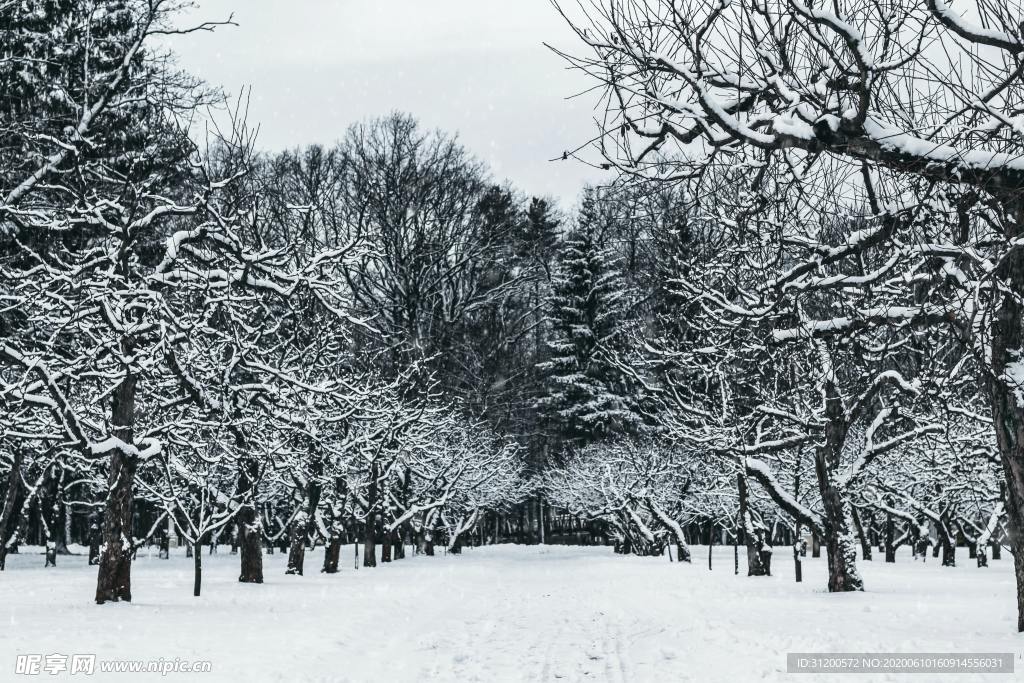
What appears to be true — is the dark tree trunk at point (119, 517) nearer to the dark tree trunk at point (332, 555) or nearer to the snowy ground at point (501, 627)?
the snowy ground at point (501, 627)

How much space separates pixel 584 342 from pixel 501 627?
40.7 m

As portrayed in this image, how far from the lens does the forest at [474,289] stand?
734cm

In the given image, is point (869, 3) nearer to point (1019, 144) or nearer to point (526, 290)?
point (1019, 144)

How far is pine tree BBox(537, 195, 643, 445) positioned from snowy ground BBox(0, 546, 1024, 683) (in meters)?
29.6

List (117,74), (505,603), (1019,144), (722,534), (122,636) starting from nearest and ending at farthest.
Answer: (1019,144), (122,636), (117,74), (505,603), (722,534)

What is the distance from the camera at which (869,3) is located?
280 inches

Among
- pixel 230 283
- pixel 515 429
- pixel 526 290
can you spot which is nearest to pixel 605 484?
pixel 515 429

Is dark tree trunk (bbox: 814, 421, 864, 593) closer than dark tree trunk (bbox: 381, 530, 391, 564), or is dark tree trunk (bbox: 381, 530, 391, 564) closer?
dark tree trunk (bbox: 814, 421, 864, 593)

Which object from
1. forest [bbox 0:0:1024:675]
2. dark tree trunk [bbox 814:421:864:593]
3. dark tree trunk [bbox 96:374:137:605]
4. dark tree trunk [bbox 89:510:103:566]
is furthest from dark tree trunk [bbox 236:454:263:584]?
dark tree trunk [bbox 89:510:103:566]

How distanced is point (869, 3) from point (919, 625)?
807 cm

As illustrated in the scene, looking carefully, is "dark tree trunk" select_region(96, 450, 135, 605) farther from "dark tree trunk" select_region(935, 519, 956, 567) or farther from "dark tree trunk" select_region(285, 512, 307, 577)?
"dark tree trunk" select_region(935, 519, 956, 567)

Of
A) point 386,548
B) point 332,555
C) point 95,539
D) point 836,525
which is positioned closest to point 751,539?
point 836,525

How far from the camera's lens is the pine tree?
50.7m

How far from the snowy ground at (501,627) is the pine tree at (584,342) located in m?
29.6
